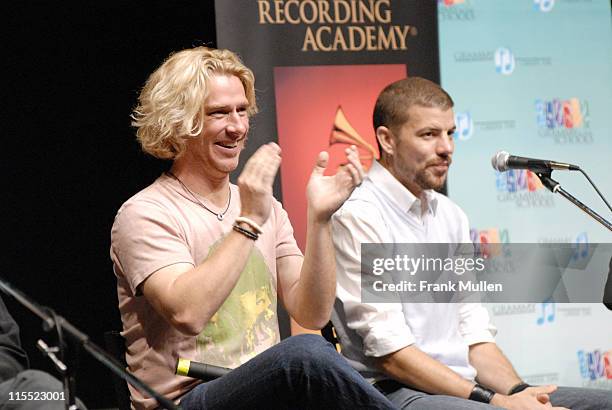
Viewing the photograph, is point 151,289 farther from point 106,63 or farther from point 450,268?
point 106,63

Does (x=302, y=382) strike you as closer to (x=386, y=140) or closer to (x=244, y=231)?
(x=244, y=231)

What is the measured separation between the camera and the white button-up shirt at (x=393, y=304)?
2.83 m

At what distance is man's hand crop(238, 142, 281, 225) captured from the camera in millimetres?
2336

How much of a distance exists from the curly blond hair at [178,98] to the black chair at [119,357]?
0.54 metres

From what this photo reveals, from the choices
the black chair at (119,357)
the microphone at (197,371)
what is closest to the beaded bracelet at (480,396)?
the microphone at (197,371)

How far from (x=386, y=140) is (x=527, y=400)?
1.06m

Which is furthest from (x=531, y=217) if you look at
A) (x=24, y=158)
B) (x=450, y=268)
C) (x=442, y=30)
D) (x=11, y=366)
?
(x=11, y=366)

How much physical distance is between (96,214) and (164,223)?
5.45 feet

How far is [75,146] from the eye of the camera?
397cm

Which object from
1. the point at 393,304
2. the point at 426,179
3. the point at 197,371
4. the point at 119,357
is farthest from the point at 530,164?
the point at 119,357

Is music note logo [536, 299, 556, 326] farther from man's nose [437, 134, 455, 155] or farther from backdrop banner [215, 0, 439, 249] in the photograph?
man's nose [437, 134, 455, 155]

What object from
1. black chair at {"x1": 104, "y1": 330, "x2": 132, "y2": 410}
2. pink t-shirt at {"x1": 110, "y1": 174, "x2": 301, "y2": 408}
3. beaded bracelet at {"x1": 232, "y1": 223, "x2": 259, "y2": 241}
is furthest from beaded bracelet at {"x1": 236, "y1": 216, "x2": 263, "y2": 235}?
black chair at {"x1": 104, "y1": 330, "x2": 132, "y2": 410}

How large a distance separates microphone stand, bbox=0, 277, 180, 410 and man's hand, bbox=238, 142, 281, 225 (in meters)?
0.73

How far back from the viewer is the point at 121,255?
2.43 meters
